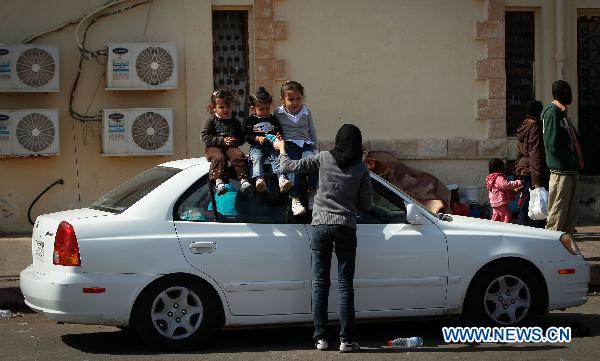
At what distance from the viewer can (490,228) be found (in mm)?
8484

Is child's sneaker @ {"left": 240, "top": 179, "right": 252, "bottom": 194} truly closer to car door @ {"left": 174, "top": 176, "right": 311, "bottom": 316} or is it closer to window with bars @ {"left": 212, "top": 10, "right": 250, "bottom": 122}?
car door @ {"left": 174, "top": 176, "right": 311, "bottom": 316}

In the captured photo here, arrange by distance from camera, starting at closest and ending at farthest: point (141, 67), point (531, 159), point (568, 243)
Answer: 1. point (568, 243)
2. point (531, 159)
3. point (141, 67)

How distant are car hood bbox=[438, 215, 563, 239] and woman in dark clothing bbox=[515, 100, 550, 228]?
270 cm

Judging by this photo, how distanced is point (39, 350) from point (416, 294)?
2849 millimetres

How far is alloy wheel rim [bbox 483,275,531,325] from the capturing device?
27.6 ft

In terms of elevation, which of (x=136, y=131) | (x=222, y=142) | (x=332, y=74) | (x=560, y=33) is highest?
(x=560, y=33)

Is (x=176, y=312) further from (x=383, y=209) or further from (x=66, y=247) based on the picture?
(x=383, y=209)

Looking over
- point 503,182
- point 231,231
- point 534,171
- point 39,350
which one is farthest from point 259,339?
point 503,182

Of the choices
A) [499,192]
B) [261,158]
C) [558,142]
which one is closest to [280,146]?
[261,158]

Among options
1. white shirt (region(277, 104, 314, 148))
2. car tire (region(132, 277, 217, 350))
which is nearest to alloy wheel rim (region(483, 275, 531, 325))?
white shirt (region(277, 104, 314, 148))

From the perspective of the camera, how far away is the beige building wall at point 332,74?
44.9 ft

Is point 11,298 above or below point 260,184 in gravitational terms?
below

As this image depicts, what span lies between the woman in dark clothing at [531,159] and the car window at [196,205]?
444cm

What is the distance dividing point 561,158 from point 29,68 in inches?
256
